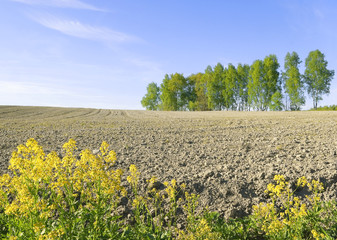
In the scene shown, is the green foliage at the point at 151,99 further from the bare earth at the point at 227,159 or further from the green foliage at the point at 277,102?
the bare earth at the point at 227,159

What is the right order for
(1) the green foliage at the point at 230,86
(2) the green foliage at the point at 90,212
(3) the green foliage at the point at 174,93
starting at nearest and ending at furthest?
(2) the green foliage at the point at 90,212 < (1) the green foliage at the point at 230,86 < (3) the green foliage at the point at 174,93

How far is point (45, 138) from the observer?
9852 millimetres

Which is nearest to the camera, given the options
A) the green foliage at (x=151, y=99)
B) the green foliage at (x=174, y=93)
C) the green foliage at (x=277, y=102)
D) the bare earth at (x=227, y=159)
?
the bare earth at (x=227, y=159)

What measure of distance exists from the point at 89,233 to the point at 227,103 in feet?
173

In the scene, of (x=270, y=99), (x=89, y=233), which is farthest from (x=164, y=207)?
(x=270, y=99)

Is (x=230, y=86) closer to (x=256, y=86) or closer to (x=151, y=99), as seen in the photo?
(x=256, y=86)

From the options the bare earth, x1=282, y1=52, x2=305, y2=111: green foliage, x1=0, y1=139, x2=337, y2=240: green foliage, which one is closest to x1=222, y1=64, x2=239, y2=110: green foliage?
x1=282, y1=52, x2=305, y2=111: green foliage

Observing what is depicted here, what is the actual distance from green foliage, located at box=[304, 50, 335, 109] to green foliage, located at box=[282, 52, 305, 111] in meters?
1.47

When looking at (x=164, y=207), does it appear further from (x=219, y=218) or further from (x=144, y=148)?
(x=144, y=148)

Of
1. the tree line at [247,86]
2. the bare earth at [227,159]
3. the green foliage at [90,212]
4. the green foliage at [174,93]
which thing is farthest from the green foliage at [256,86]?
the green foliage at [90,212]

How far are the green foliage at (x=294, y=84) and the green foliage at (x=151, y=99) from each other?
32954mm

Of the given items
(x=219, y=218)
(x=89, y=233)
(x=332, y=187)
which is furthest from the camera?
(x=332, y=187)

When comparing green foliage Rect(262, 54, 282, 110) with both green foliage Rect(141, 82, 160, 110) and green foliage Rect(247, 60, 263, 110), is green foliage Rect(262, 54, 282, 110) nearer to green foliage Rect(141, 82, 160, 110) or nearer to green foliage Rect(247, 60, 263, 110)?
green foliage Rect(247, 60, 263, 110)

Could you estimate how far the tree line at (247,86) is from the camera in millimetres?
42969
